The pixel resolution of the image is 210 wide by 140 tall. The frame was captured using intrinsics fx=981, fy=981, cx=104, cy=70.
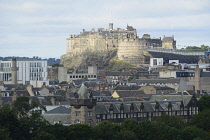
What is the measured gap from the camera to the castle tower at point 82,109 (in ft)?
356

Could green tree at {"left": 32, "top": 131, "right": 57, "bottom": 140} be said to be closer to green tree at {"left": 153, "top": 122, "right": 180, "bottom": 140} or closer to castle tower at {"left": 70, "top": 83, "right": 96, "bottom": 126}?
green tree at {"left": 153, "top": 122, "right": 180, "bottom": 140}

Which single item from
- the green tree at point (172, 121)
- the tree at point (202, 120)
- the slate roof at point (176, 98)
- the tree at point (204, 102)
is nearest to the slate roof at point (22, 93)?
the slate roof at point (176, 98)

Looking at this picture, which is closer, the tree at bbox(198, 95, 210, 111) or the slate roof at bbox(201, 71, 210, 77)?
the tree at bbox(198, 95, 210, 111)

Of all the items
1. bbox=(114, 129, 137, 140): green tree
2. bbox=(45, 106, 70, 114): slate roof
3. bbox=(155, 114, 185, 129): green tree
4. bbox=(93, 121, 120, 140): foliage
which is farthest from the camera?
bbox=(45, 106, 70, 114): slate roof

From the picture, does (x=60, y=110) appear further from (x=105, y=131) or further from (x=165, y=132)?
(x=165, y=132)

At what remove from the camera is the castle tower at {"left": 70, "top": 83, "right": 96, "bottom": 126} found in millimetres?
108562

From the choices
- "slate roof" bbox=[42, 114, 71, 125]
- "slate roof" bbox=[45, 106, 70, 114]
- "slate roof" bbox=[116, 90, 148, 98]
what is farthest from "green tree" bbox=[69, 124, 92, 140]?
"slate roof" bbox=[116, 90, 148, 98]

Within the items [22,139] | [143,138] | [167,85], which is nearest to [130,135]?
[143,138]

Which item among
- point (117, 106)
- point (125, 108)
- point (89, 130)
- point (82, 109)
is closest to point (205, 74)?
point (125, 108)

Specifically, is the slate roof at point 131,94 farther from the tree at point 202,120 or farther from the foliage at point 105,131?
the foliage at point 105,131

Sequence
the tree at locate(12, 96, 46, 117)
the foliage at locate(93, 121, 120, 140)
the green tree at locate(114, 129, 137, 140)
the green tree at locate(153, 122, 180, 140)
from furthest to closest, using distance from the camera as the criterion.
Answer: the tree at locate(12, 96, 46, 117)
the green tree at locate(153, 122, 180, 140)
the foliage at locate(93, 121, 120, 140)
the green tree at locate(114, 129, 137, 140)

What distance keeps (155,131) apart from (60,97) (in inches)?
1760

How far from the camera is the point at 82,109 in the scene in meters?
109

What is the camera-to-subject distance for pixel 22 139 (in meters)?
97.0
